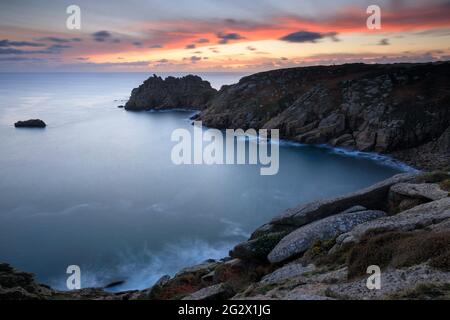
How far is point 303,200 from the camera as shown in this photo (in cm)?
4438

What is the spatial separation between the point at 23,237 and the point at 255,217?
2368 centimetres

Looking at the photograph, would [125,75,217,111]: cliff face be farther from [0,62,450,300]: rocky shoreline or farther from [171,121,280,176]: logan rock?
[0,62,450,300]: rocky shoreline

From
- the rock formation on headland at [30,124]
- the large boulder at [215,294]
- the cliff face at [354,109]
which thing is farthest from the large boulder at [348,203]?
the rock formation on headland at [30,124]

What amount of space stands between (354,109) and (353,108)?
0.47 m

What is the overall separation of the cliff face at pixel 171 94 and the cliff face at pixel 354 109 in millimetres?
29338

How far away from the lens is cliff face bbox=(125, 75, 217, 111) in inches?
5202

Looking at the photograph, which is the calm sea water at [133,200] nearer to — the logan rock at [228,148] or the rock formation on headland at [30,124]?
the logan rock at [228,148]

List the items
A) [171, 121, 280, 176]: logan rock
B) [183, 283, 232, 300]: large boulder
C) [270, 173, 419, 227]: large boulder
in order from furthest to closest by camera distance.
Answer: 1. [171, 121, 280, 176]: logan rock
2. [270, 173, 419, 227]: large boulder
3. [183, 283, 232, 300]: large boulder

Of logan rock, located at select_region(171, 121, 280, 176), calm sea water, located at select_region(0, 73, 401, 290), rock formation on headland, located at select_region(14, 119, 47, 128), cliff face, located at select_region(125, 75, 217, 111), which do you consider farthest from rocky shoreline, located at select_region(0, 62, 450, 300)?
cliff face, located at select_region(125, 75, 217, 111)

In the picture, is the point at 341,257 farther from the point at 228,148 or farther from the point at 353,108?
the point at 353,108

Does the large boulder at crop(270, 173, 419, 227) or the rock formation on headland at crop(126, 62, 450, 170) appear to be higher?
the rock formation on headland at crop(126, 62, 450, 170)

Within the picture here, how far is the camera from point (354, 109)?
239 ft

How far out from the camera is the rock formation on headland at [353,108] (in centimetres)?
6247

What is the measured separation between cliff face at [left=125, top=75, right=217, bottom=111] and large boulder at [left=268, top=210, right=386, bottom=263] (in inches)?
4427
